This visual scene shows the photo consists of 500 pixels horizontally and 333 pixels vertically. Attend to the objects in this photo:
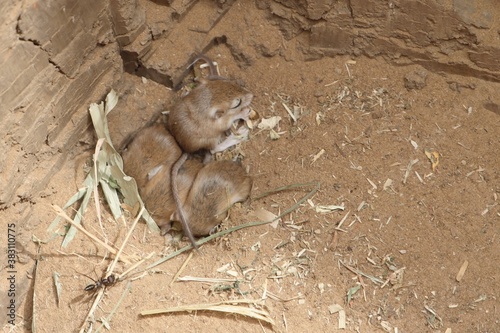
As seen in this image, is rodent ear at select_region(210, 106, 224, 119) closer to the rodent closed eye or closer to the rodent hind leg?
the rodent closed eye

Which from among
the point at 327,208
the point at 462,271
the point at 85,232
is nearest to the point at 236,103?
the point at 327,208

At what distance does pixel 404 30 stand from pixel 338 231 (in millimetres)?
1622

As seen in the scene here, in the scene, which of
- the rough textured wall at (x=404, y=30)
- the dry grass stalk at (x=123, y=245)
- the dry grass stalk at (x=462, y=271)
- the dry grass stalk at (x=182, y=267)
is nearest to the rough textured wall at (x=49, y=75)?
the dry grass stalk at (x=123, y=245)

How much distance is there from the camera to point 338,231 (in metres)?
4.06

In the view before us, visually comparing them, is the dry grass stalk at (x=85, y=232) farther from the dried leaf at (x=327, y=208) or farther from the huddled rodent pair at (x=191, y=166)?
the dried leaf at (x=327, y=208)

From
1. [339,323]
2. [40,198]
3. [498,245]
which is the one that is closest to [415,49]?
[498,245]

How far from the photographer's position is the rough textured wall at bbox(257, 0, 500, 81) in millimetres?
4230

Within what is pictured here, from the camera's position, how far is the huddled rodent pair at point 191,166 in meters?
4.28

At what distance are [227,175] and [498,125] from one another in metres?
2.01

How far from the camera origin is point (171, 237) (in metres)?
4.40

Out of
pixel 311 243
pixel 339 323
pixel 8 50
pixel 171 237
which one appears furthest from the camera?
pixel 171 237

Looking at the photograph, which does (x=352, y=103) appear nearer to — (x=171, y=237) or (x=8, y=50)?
(x=171, y=237)

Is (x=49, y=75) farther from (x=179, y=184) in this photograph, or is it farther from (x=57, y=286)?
(x=57, y=286)

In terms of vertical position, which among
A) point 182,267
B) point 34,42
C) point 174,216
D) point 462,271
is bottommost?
point 462,271
